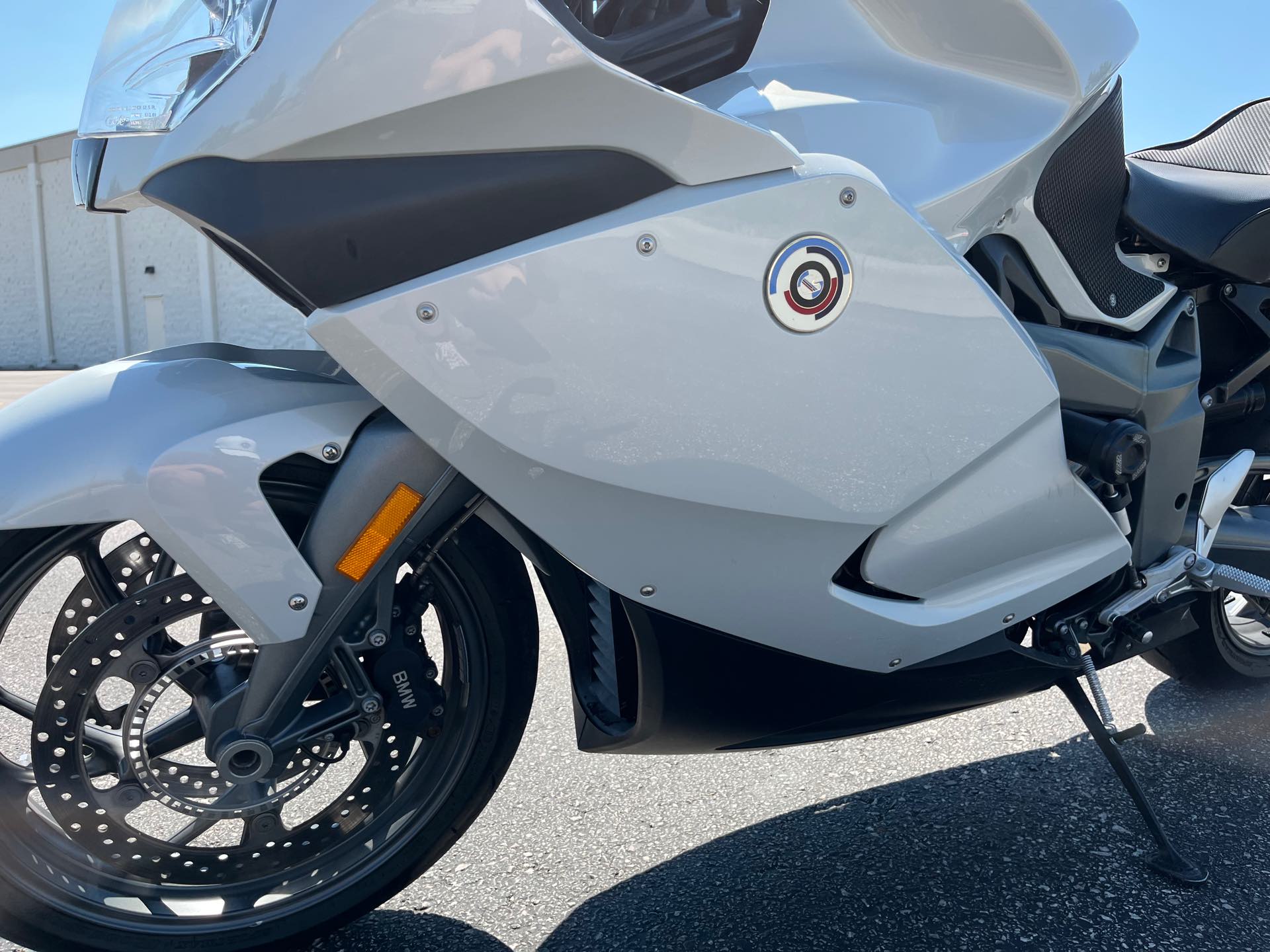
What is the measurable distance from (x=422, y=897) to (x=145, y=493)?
34.2 inches

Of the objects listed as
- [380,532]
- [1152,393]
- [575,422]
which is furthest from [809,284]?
[1152,393]

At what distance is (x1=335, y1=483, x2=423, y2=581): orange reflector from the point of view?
131 cm

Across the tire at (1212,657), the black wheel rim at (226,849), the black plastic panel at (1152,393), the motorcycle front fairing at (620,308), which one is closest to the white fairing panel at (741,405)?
the motorcycle front fairing at (620,308)

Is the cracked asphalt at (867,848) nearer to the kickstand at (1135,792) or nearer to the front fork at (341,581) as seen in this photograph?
the kickstand at (1135,792)

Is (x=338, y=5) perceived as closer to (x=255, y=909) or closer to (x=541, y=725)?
(x=255, y=909)

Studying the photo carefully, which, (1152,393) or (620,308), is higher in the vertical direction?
(620,308)

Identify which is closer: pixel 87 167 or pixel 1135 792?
pixel 87 167

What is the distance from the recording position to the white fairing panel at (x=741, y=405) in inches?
46.1

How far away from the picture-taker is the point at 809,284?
126cm

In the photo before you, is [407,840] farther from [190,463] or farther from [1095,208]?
[1095,208]

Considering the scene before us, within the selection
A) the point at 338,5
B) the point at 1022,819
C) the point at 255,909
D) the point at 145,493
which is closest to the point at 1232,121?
the point at 1022,819

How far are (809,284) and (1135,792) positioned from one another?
111 cm

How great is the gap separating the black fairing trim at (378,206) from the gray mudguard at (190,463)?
0.59ft

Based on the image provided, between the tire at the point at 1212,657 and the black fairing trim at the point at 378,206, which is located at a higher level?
the black fairing trim at the point at 378,206
